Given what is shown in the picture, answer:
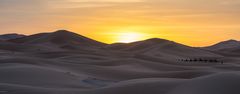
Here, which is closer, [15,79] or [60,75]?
[15,79]

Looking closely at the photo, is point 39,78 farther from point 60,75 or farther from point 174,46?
point 174,46

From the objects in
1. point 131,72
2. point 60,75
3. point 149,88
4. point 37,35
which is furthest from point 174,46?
point 149,88

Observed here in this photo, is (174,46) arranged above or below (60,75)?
above

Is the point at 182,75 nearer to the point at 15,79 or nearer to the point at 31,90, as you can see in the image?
the point at 15,79

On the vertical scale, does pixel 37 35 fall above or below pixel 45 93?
above

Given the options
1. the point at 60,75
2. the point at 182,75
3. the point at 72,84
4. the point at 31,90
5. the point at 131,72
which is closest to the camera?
the point at 31,90

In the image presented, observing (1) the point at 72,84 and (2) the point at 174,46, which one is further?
(2) the point at 174,46

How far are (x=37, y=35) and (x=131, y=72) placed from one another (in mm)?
67521

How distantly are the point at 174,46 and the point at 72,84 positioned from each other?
51.0 meters

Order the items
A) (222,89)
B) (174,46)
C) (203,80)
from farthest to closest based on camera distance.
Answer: (174,46) → (203,80) → (222,89)

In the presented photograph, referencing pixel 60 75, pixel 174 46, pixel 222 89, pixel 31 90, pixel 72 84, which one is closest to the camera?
pixel 222 89

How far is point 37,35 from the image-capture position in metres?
87.3

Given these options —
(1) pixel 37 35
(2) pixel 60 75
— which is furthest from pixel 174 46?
(2) pixel 60 75

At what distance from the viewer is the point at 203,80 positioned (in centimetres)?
1116
